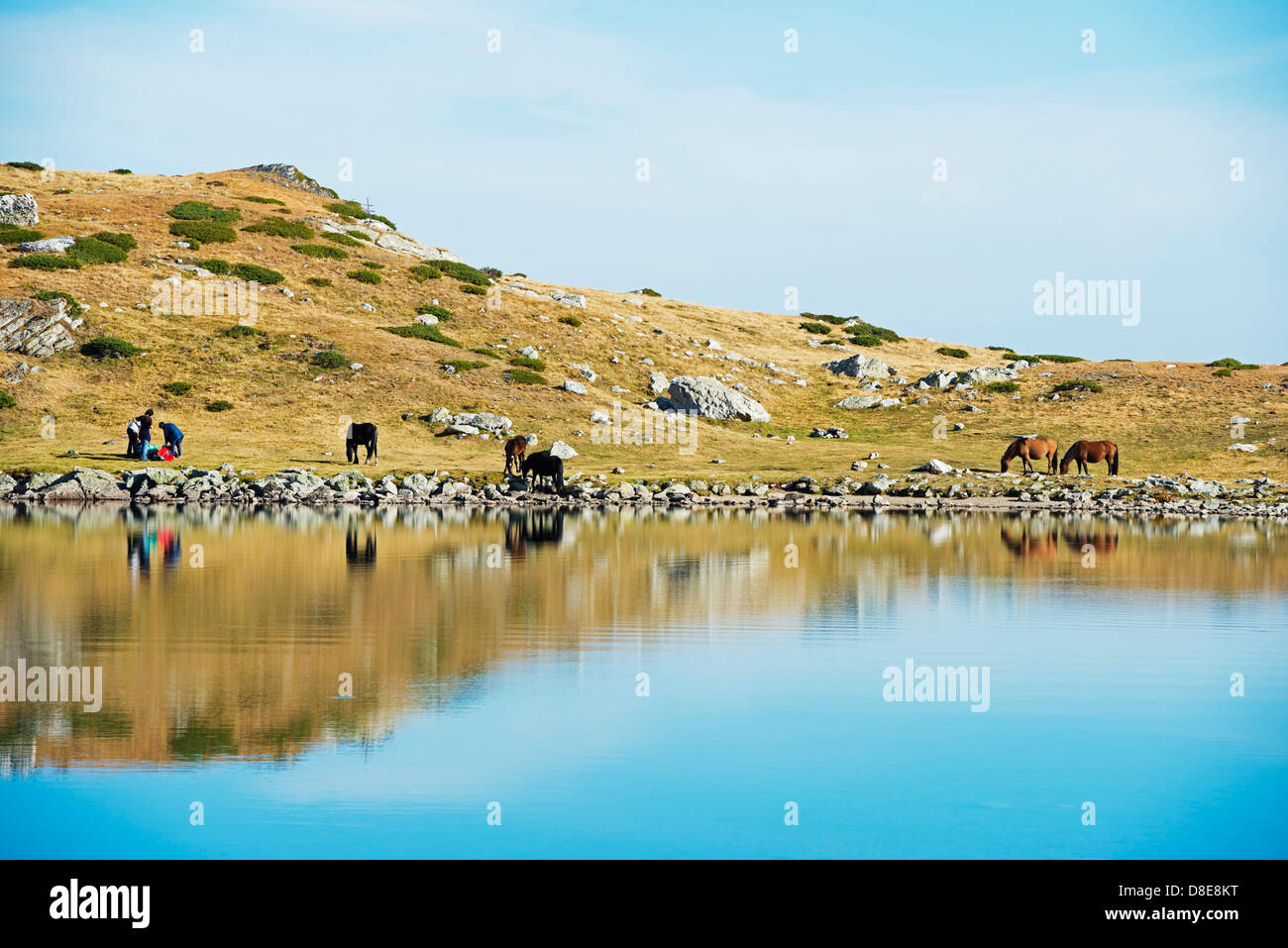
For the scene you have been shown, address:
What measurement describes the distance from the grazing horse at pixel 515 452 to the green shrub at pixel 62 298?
30695mm

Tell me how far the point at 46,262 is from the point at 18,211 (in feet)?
36.0

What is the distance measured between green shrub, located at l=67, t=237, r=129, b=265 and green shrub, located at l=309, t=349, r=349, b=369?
17.7 metres

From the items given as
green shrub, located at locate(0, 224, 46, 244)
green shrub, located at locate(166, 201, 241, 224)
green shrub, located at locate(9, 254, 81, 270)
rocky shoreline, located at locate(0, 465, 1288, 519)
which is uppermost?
green shrub, located at locate(166, 201, 241, 224)

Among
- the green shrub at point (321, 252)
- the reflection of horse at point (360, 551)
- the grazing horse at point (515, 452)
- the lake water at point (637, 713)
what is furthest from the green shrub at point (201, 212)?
the lake water at point (637, 713)

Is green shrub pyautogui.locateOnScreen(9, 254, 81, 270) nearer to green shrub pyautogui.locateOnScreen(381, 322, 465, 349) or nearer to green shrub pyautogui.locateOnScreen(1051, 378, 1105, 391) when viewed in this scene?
green shrub pyautogui.locateOnScreen(381, 322, 465, 349)

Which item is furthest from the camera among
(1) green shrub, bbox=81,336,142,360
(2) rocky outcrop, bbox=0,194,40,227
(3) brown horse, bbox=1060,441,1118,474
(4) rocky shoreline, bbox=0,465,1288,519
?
(2) rocky outcrop, bbox=0,194,40,227

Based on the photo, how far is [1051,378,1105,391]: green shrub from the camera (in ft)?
274

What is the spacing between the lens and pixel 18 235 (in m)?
81.2

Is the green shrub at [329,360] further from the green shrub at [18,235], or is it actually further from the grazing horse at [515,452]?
the green shrub at [18,235]

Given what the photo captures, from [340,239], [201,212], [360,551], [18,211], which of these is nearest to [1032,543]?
[360,551]

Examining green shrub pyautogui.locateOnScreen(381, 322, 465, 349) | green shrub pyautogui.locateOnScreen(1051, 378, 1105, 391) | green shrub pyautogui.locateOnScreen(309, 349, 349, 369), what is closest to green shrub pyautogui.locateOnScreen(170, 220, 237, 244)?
green shrub pyautogui.locateOnScreen(381, 322, 465, 349)

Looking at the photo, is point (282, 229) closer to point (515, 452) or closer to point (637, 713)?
point (515, 452)

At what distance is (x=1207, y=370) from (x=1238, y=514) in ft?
132
